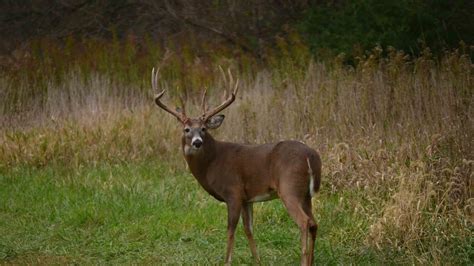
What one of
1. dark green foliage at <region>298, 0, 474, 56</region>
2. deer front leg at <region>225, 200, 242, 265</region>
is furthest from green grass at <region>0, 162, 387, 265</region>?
dark green foliage at <region>298, 0, 474, 56</region>

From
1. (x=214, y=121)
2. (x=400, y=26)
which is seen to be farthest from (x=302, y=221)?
(x=400, y=26)

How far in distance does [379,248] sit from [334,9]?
12.4m

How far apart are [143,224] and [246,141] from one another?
316 centimetres

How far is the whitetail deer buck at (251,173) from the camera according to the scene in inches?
293

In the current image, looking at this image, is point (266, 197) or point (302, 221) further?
point (266, 197)

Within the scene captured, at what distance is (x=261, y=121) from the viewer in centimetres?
1234

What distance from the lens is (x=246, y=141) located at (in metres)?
12.2

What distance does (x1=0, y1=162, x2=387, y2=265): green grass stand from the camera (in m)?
8.27

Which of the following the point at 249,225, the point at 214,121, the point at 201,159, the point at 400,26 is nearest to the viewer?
the point at 249,225

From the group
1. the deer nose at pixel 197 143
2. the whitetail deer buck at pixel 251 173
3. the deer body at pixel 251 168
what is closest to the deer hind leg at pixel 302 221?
the whitetail deer buck at pixel 251 173

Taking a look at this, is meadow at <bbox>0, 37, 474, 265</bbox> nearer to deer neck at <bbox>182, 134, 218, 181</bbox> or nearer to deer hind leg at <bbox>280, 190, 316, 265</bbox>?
deer hind leg at <bbox>280, 190, 316, 265</bbox>

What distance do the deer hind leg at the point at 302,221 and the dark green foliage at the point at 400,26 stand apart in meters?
8.12

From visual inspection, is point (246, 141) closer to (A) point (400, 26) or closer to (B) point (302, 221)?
(B) point (302, 221)

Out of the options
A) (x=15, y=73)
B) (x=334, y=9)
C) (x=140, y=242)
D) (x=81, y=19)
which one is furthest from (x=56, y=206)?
(x=81, y=19)
